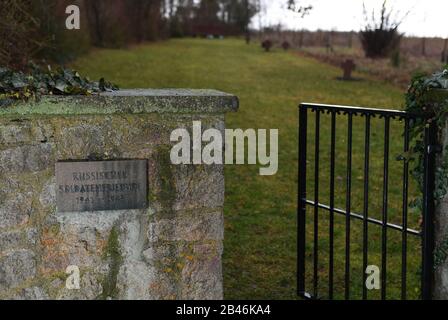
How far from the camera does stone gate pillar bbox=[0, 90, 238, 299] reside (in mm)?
3656

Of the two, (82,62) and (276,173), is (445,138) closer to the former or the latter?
(276,173)

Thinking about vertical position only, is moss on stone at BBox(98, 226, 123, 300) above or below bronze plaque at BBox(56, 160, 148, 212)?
below

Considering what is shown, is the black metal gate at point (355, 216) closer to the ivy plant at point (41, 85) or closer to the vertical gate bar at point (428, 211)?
the vertical gate bar at point (428, 211)

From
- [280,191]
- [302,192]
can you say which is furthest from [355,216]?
[280,191]

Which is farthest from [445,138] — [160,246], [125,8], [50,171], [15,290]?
[125,8]

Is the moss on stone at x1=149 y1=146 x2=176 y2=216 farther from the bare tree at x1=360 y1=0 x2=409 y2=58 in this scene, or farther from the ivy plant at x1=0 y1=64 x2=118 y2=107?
the bare tree at x1=360 y1=0 x2=409 y2=58

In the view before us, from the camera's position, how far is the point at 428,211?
3.84 meters

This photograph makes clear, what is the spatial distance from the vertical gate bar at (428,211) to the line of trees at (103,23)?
5.55 m

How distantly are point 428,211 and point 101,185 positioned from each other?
198 centimetres

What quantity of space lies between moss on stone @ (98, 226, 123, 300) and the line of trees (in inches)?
181

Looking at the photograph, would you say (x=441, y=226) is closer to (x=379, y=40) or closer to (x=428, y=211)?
(x=428, y=211)

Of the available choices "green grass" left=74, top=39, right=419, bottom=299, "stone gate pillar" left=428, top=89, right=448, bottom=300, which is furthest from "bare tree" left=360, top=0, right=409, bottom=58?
"stone gate pillar" left=428, top=89, right=448, bottom=300

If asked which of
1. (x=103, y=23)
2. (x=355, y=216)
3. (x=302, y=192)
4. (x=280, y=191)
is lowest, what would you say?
(x=280, y=191)

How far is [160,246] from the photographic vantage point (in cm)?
386
